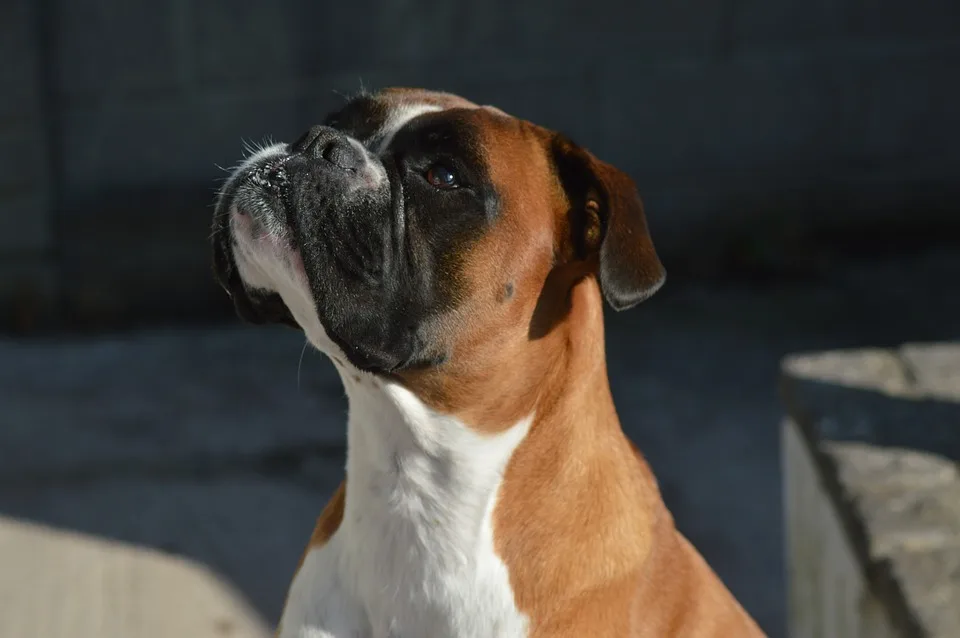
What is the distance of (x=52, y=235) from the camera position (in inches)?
254

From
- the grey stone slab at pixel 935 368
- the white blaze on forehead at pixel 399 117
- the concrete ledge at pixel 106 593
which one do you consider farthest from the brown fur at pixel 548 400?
the concrete ledge at pixel 106 593

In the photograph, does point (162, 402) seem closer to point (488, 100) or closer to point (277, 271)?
point (488, 100)

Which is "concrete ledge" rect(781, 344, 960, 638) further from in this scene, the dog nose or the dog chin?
A: the dog nose

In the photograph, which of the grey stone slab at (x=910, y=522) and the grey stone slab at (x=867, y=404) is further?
the grey stone slab at (x=867, y=404)

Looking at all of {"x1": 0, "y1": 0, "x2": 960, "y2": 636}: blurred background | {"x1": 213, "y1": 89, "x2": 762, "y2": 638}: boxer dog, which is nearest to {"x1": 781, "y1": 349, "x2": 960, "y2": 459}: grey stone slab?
{"x1": 0, "y1": 0, "x2": 960, "y2": 636}: blurred background

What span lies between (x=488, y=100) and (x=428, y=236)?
403 cm

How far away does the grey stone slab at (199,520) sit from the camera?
4.57 metres

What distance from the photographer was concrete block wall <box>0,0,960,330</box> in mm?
6316

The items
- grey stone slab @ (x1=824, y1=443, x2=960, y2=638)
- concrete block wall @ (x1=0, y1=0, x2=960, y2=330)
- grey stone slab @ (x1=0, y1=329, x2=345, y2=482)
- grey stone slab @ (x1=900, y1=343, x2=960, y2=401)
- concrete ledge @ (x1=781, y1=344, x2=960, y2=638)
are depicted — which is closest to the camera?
grey stone slab @ (x1=824, y1=443, x2=960, y2=638)

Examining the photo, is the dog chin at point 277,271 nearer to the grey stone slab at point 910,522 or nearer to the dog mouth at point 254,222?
the dog mouth at point 254,222

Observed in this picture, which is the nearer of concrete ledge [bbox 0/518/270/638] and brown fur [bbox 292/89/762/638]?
brown fur [bbox 292/89/762/638]

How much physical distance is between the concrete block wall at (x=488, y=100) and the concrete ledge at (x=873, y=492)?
2649mm

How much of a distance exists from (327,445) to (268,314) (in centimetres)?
257

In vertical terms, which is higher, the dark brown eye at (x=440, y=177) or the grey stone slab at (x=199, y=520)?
the dark brown eye at (x=440, y=177)
